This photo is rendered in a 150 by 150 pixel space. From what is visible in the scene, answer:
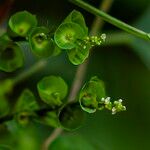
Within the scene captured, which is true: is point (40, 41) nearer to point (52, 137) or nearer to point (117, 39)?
point (52, 137)

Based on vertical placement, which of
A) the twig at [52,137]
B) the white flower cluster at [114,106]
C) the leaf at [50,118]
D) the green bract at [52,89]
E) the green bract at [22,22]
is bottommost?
the twig at [52,137]

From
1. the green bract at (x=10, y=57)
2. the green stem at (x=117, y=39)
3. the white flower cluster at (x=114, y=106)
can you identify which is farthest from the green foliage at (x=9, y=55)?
the green stem at (x=117, y=39)

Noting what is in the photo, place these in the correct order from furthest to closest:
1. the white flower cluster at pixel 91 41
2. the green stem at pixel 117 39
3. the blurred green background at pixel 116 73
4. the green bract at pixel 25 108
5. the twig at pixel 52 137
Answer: the green stem at pixel 117 39
the blurred green background at pixel 116 73
the twig at pixel 52 137
the green bract at pixel 25 108
the white flower cluster at pixel 91 41

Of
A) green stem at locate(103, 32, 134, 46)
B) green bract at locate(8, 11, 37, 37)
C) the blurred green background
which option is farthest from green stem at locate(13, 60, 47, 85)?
green bract at locate(8, 11, 37, 37)

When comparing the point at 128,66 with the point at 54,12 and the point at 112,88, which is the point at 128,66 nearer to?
the point at 112,88

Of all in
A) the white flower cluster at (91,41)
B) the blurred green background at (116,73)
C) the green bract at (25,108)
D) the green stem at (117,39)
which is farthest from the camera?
the green stem at (117,39)

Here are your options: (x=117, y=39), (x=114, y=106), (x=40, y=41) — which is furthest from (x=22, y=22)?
(x=117, y=39)

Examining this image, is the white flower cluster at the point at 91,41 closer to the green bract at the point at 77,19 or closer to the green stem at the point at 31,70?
the green bract at the point at 77,19
